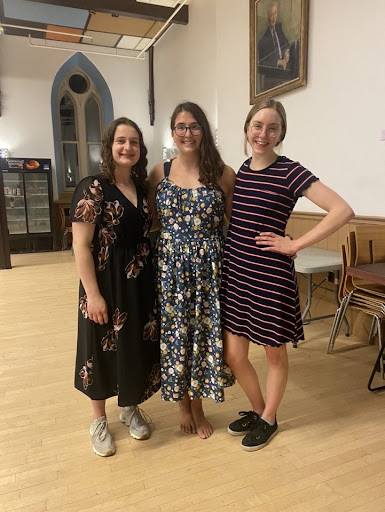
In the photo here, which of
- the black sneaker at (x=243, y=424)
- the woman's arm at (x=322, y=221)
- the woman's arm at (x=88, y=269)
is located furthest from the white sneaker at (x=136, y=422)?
the woman's arm at (x=322, y=221)

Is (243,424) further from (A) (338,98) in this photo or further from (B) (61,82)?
(B) (61,82)

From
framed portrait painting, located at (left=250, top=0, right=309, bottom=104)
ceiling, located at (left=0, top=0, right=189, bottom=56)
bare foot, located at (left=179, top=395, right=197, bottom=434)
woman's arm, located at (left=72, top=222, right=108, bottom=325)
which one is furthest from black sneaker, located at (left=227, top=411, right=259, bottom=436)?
ceiling, located at (left=0, top=0, right=189, bottom=56)

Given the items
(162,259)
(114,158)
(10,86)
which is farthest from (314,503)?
(10,86)

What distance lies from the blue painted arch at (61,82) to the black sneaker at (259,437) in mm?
7607

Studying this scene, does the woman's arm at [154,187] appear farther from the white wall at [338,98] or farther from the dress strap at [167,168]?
the white wall at [338,98]

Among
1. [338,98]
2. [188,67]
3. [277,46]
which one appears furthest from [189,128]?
[188,67]

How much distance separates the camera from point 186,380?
5.62 ft

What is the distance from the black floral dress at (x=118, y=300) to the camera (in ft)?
5.01

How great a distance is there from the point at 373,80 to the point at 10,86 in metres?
7.24

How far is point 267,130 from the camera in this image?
1468 millimetres

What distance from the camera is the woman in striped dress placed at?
1458 mm

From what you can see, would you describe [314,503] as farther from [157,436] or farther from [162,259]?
[162,259]

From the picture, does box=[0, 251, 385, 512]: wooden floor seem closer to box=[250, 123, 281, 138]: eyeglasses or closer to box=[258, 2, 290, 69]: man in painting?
box=[250, 123, 281, 138]: eyeglasses

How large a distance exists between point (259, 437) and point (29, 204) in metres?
7.48
